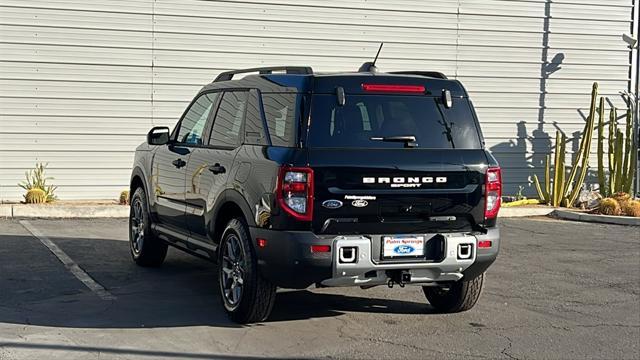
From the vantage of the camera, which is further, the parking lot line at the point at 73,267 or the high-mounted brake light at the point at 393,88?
the parking lot line at the point at 73,267

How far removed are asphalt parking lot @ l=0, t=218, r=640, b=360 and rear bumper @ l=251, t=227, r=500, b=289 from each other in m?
0.45

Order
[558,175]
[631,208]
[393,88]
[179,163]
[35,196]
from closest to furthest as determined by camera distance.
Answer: [393,88], [179,163], [35,196], [631,208], [558,175]

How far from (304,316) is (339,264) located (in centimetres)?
112

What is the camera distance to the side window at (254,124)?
6.75 metres

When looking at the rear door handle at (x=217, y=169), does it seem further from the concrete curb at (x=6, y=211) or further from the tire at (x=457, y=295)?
the concrete curb at (x=6, y=211)

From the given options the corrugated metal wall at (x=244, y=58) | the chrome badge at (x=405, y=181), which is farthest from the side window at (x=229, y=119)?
the corrugated metal wall at (x=244, y=58)

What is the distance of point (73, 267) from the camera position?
29.6 feet

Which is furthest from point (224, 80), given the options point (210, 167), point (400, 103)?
point (400, 103)

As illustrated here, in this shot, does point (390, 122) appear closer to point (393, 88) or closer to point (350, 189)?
point (393, 88)

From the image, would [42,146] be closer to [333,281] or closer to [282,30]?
[282,30]

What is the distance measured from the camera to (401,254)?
251 inches

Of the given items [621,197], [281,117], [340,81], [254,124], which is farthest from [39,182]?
[621,197]

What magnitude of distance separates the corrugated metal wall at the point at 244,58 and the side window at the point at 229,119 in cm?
743

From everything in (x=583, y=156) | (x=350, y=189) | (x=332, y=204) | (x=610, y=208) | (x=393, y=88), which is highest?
(x=393, y=88)
